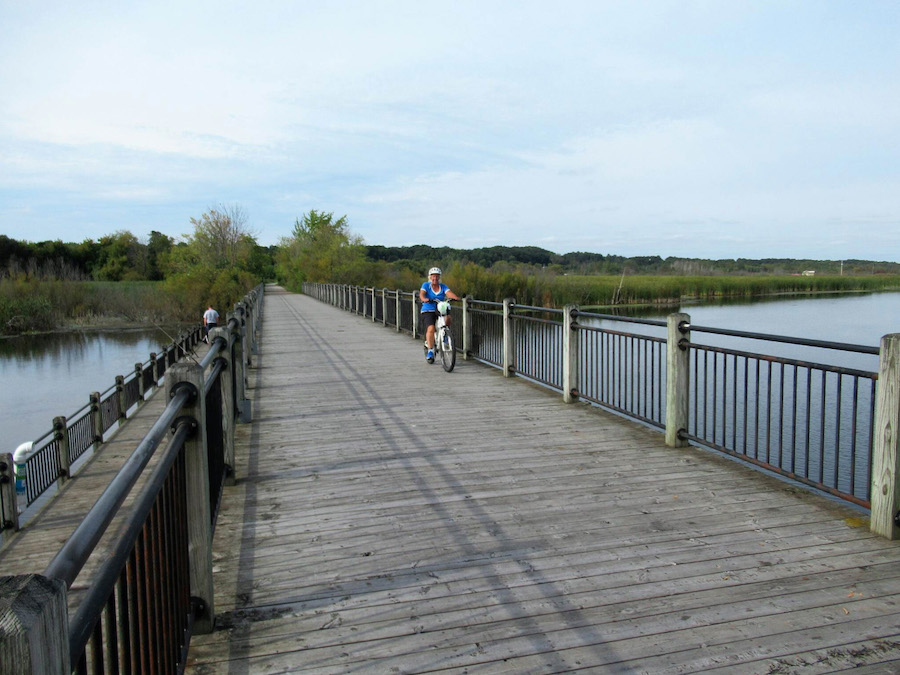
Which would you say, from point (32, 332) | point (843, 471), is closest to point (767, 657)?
point (843, 471)

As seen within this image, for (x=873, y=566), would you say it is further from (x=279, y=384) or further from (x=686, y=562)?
(x=279, y=384)

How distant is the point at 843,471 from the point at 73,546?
9.50 metres

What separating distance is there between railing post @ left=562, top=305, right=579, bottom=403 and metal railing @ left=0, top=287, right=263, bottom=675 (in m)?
4.83

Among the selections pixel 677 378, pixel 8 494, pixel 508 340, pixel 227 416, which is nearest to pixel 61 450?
pixel 8 494

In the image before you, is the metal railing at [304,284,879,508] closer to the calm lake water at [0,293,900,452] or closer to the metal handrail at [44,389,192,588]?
the metal handrail at [44,389,192,588]

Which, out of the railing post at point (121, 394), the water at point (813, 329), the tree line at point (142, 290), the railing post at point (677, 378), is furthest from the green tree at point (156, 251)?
the railing post at point (677, 378)

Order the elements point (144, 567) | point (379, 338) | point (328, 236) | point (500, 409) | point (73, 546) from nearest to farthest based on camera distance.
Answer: point (73, 546)
point (144, 567)
point (500, 409)
point (379, 338)
point (328, 236)

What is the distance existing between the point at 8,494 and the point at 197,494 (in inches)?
485

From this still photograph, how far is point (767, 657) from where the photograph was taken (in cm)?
268

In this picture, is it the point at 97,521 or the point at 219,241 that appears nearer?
the point at 97,521

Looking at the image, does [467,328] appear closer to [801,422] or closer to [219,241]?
[801,422]

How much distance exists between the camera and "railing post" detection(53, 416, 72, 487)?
15781 mm

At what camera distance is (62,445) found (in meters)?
16.0

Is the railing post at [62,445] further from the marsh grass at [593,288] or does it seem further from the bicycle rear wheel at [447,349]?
the marsh grass at [593,288]
